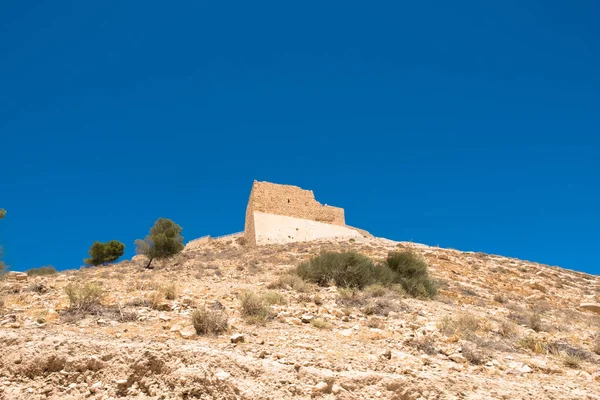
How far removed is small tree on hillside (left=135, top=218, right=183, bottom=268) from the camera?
17.4 m

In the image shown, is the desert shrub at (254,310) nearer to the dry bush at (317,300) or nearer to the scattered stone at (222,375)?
the dry bush at (317,300)

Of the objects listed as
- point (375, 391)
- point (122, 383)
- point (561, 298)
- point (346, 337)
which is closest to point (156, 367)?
point (122, 383)

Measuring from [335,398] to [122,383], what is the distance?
6.66ft

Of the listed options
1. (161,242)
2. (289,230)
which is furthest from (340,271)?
(289,230)

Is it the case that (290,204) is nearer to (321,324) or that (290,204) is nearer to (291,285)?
(291,285)

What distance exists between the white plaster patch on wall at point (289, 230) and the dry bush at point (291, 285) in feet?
53.1

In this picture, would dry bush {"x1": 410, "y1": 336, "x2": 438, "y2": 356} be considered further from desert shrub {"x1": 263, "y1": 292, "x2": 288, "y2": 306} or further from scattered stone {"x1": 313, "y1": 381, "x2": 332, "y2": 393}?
desert shrub {"x1": 263, "y1": 292, "x2": 288, "y2": 306}

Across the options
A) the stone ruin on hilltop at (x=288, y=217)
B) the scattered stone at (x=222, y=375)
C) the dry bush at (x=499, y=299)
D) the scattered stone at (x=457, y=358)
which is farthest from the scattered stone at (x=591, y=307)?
the stone ruin on hilltop at (x=288, y=217)

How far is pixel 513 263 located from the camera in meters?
18.7

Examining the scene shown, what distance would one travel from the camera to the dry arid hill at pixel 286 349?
13.2 ft

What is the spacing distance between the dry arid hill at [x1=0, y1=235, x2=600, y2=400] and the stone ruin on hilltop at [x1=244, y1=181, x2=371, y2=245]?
1833 centimetres

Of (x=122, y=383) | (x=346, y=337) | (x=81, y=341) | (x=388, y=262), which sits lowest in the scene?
(x=122, y=383)

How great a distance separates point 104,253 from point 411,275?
24.0 metres

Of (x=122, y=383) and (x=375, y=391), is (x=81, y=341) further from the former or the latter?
(x=375, y=391)
